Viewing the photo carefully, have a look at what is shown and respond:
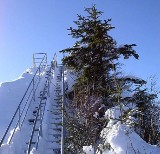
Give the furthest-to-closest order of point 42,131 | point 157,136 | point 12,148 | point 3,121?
1. point 3,121
2. point 42,131
3. point 12,148
4. point 157,136

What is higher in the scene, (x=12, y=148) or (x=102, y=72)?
(x=102, y=72)

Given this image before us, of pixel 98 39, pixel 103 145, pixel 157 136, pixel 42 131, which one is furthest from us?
pixel 98 39

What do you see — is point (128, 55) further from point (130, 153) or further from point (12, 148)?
point (130, 153)

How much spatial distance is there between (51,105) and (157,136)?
23.6 feet

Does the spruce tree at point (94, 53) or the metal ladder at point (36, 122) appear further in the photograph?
the spruce tree at point (94, 53)

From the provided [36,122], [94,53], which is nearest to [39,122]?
[36,122]

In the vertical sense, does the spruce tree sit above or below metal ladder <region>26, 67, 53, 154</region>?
above

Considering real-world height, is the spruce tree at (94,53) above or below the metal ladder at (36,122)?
above

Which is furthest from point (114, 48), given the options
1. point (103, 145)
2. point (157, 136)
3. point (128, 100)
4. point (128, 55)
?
point (103, 145)

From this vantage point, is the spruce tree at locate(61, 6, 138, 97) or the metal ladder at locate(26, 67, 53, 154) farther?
the spruce tree at locate(61, 6, 138, 97)

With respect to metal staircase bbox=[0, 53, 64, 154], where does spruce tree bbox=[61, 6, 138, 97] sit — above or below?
above

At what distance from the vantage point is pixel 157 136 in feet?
34.2

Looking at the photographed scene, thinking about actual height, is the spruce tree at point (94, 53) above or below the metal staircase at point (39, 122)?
above

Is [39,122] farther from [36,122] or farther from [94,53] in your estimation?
[94,53]
